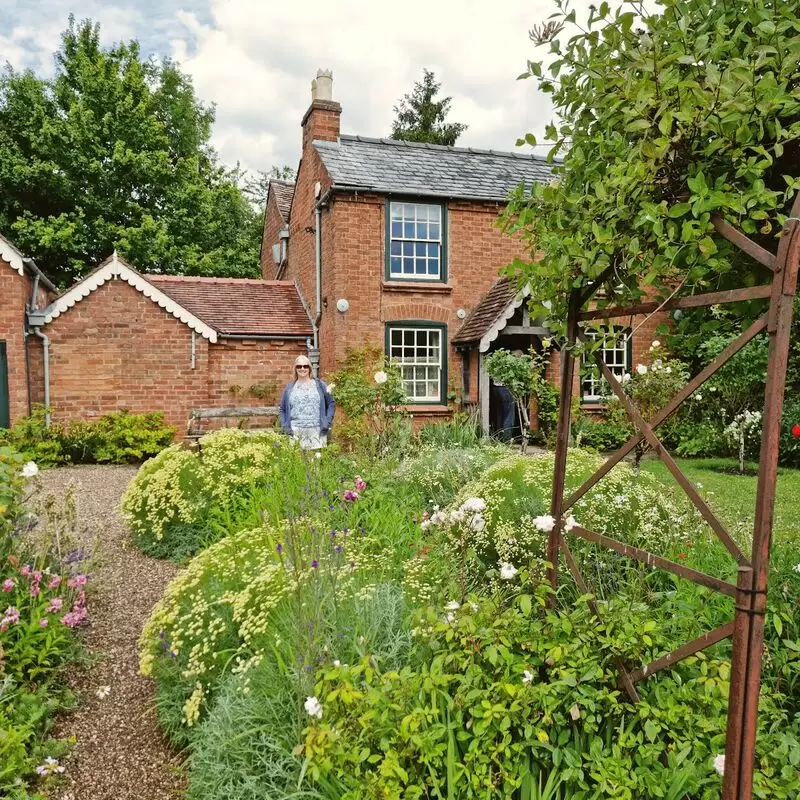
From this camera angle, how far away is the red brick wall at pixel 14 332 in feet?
41.2

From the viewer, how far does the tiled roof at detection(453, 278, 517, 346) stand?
43.2 ft

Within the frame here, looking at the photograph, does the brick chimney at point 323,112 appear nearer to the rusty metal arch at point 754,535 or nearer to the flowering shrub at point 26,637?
the flowering shrub at point 26,637

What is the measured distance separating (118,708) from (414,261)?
1186 cm

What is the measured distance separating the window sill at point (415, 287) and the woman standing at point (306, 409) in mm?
6697

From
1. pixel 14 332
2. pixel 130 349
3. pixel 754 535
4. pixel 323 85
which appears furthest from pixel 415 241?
pixel 754 535

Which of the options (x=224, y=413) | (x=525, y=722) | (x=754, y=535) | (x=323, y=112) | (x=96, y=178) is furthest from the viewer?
(x=96, y=178)

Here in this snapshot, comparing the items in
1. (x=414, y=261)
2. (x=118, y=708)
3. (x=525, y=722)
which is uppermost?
(x=414, y=261)

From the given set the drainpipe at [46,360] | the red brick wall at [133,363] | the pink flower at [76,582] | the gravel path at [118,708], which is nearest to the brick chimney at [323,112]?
the red brick wall at [133,363]

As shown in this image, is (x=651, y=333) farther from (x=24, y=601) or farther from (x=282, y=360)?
(x=24, y=601)

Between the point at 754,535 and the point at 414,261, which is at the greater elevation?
the point at 414,261

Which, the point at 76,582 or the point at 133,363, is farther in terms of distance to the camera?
the point at 133,363

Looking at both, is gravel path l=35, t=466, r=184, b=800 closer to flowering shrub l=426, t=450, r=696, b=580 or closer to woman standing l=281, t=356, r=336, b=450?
flowering shrub l=426, t=450, r=696, b=580

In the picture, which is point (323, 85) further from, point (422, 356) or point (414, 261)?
point (422, 356)

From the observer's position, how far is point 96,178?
A: 23.2 metres
